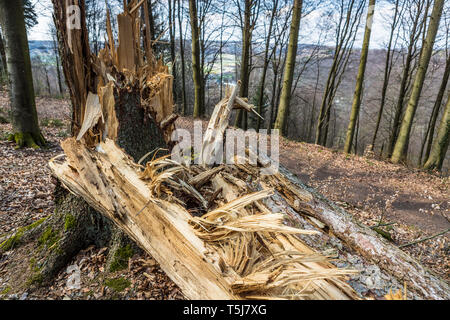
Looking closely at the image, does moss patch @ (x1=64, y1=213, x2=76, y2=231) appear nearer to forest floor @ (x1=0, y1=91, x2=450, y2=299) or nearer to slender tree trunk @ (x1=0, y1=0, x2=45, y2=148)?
forest floor @ (x1=0, y1=91, x2=450, y2=299)

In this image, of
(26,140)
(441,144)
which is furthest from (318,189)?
(26,140)

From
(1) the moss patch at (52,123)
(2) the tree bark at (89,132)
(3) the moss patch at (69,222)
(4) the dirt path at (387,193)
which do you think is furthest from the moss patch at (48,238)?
(1) the moss patch at (52,123)

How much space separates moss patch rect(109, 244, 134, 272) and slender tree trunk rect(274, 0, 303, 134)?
997 cm

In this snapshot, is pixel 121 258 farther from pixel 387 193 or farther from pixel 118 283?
pixel 387 193

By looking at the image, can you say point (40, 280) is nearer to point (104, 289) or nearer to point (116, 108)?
point (104, 289)

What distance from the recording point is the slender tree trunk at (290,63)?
984 cm

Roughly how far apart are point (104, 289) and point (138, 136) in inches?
55.2

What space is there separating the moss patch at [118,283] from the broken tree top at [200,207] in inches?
18.4

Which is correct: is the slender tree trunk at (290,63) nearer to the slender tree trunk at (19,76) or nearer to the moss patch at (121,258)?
the slender tree trunk at (19,76)

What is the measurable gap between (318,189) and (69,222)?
19.3 ft

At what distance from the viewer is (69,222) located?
2408 mm

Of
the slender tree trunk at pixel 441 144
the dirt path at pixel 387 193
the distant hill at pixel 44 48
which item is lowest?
the dirt path at pixel 387 193

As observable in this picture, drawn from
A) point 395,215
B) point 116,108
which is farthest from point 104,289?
point 395,215

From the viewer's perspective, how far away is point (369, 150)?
11422 millimetres
